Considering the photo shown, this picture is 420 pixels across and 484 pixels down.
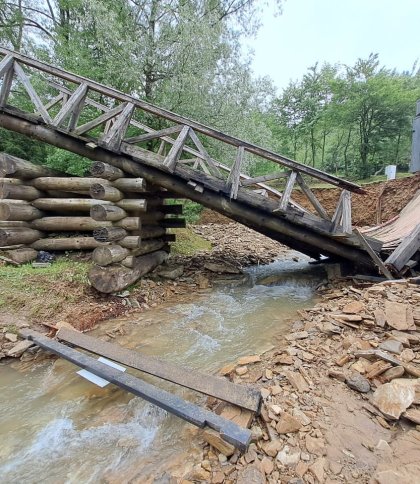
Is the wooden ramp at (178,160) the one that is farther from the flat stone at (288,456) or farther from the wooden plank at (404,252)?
the flat stone at (288,456)

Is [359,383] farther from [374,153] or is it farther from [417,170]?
[374,153]

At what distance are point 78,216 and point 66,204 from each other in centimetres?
41

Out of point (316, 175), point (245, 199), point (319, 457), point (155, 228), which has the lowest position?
point (319, 457)

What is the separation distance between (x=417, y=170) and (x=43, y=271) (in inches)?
496

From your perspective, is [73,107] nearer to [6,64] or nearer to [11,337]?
[6,64]

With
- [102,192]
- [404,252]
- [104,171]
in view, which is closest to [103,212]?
[102,192]

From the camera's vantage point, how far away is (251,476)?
73.2 inches

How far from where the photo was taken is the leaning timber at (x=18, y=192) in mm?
5168

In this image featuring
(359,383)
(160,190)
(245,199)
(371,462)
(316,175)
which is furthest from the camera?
(160,190)

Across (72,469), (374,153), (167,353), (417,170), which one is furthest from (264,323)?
(374,153)

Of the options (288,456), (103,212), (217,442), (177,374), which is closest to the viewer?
(288,456)

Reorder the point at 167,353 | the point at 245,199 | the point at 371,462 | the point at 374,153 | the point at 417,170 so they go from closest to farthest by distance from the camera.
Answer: the point at 371,462 → the point at 167,353 → the point at 245,199 → the point at 417,170 → the point at 374,153

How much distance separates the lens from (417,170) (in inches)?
416

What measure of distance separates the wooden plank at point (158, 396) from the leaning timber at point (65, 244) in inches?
88.8
